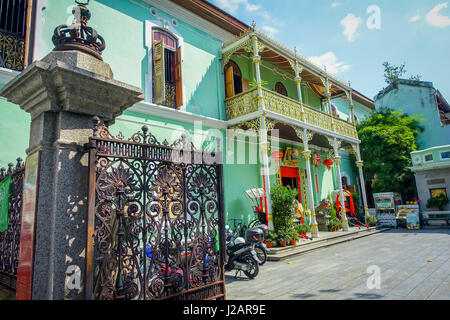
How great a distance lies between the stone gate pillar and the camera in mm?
1994

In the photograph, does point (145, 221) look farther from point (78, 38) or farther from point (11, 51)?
point (11, 51)

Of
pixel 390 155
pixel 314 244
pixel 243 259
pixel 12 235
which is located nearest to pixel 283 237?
pixel 314 244

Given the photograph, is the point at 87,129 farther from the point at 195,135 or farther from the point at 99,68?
the point at 195,135

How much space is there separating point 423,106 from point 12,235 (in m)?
22.2

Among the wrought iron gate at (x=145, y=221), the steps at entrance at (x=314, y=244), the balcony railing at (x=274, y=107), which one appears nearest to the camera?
the wrought iron gate at (x=145, y=221)

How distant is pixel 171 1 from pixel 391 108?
16.9 m

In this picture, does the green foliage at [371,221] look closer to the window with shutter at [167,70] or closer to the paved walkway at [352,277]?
the paved walkway at [352,277]

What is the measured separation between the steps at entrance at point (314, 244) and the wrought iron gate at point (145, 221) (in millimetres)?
4989

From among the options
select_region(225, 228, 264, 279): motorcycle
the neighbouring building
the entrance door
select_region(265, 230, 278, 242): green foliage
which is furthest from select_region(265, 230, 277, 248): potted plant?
the neighbouring building

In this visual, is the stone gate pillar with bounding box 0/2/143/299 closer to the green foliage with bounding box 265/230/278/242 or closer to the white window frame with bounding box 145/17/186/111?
the white window frame with bounding box 145/17/186/111

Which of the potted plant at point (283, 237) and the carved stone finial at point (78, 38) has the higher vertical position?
the carved stone finial at point (78, 38)

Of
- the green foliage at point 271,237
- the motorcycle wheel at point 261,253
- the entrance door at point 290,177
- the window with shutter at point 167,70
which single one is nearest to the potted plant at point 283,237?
the green foliage at point 271,237

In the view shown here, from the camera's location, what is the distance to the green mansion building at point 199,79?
20.0ft
